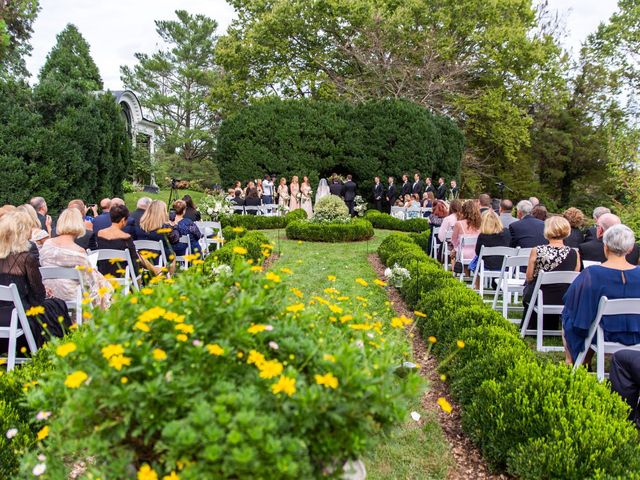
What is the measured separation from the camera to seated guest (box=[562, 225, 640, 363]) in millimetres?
4027

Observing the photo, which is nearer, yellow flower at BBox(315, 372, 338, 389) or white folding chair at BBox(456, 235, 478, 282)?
yellow flower at BBox(315, 372, 338, 389)

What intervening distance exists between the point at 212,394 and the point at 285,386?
0.26 meters

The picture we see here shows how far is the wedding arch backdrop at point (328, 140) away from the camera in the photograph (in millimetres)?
21734

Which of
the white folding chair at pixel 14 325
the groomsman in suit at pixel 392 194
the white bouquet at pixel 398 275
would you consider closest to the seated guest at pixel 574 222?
the white bouquet at pixel 398 275

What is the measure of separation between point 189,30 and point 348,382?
158 ft

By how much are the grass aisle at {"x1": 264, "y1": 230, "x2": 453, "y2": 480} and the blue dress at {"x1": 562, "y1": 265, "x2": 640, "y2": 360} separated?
1.57m

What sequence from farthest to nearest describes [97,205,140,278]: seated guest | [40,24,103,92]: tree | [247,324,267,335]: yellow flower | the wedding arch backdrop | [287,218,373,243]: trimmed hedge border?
1. [40,24,103,92]: tree
2. the wedding arch backdrop
3. [287,218,373,243]: trimmed hedge border
4. [97,205,140,278]: seated guest
5. [247,324,267,335]: yellow flower

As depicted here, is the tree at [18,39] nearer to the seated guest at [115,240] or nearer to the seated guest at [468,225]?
the seated guest at [115,240]

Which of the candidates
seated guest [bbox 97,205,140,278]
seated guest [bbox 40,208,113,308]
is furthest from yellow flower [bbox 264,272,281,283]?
seated guest [bbox 97,205,140,278]

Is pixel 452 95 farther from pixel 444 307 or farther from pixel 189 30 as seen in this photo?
pixel 189 30

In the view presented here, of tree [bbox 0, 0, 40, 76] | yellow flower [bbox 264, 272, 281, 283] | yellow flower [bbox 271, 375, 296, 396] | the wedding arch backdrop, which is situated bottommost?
yellow flower [bbox 271, 375, 296, 396]

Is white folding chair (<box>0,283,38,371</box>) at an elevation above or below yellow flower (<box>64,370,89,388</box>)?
below

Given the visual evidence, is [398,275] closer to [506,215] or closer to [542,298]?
[542,298]

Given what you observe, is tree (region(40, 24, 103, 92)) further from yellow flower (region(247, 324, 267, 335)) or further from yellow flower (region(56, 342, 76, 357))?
yellow flower (region(247, 324, 267, 335))
